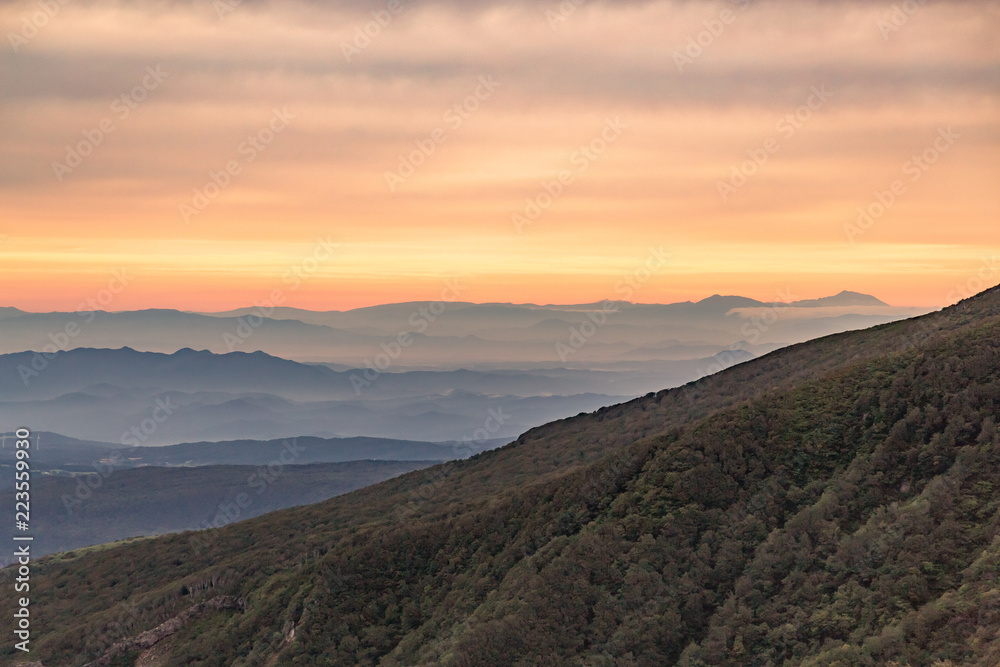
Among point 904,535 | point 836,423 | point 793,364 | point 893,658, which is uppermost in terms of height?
point 793,364

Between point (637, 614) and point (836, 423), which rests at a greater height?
point (836, 423)

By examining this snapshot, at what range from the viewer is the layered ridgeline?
2897cm

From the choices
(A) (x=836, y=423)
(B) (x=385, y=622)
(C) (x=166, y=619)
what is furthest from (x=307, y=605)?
(A) (x=836, y=423)

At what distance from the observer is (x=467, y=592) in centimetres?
4097

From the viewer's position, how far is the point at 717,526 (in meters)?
36.7

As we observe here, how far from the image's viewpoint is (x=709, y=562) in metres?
35.1

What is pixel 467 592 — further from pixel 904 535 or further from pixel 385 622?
pixel 904 535

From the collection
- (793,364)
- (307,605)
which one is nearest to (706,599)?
(307,605)

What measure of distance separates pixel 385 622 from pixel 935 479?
87.5 ft

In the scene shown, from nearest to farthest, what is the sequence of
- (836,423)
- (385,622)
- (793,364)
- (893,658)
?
(893,658) < (836,423) < (385,622) < (793,364)

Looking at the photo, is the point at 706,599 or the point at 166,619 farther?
the point at 166,619

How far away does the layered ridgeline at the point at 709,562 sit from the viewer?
29.0m

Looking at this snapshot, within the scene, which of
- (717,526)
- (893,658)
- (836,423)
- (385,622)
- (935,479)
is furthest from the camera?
(385,622)

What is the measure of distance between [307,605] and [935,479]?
31.4 metres
